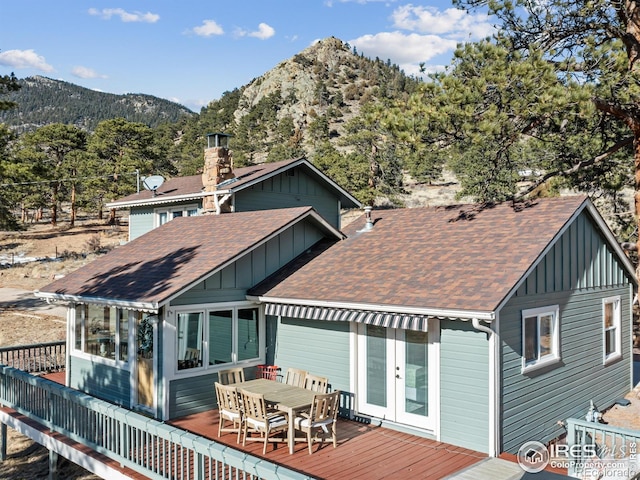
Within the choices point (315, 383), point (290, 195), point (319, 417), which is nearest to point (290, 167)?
point (290, 195)

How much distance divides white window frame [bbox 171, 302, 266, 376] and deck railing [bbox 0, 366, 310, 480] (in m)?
1.76

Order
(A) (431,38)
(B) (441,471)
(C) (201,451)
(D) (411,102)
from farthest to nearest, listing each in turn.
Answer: (A) (431,38) → (D) (411,102) → (B) (441,471) → (C) (201,451)

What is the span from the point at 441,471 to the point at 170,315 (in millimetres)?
6051

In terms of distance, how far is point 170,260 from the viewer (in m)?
12.9

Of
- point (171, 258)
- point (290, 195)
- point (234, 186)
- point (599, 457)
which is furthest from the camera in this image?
point (290, 195)

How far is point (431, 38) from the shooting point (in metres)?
84.0

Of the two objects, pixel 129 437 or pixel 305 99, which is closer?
pixel 129 437

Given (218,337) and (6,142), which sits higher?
(6,142)

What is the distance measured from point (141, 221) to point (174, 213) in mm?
3038

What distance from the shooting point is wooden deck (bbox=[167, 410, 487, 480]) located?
831 centimetres

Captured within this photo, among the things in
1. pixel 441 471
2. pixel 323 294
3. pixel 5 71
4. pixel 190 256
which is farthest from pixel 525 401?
pixel 5 71

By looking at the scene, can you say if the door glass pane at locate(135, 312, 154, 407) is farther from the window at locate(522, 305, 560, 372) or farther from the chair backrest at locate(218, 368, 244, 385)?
the window at locate(522, 305, 560, 372)

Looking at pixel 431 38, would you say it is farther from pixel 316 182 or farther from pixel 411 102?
pixel 411 102

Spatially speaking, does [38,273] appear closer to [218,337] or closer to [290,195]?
[290,195]
